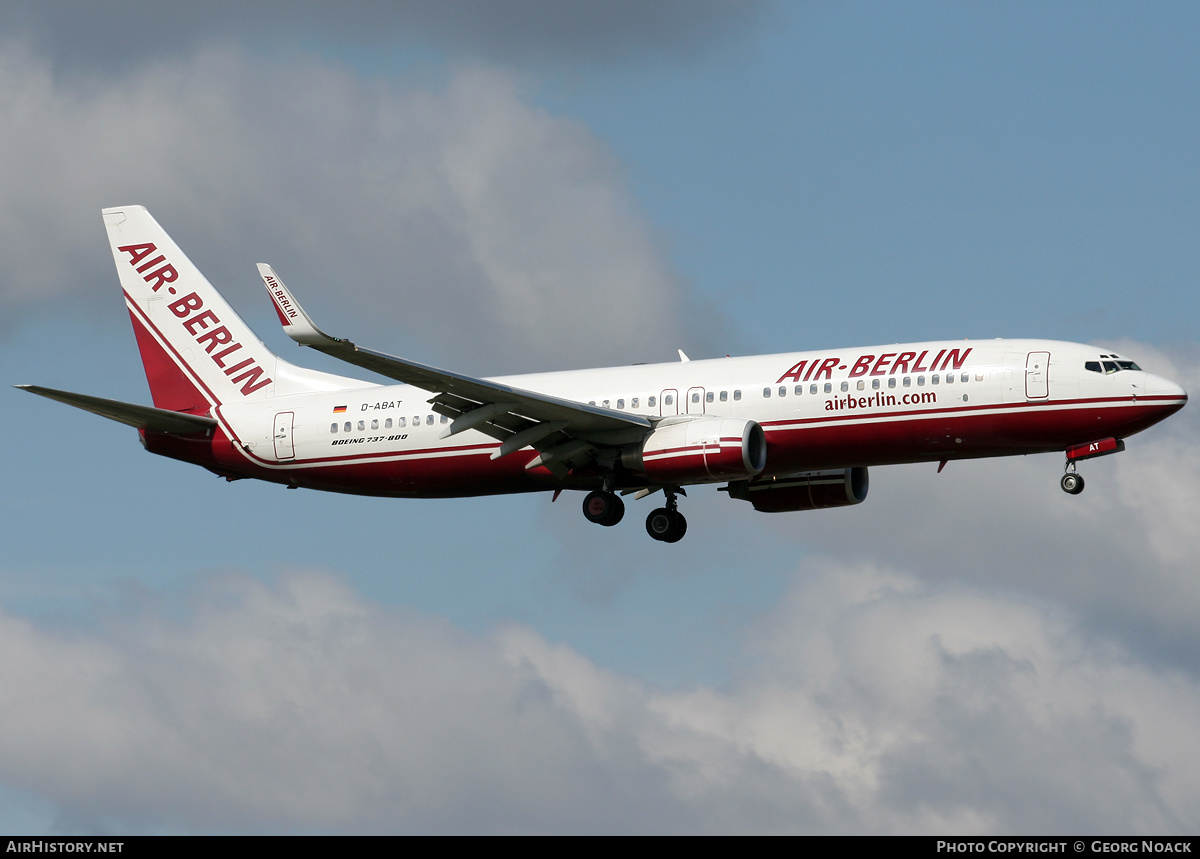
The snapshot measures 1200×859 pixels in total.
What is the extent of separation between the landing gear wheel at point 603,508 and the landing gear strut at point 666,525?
1.61m

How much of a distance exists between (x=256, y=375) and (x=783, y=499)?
18191 millimetres

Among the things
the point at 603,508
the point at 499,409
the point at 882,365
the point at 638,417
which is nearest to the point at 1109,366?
the point at 882,365

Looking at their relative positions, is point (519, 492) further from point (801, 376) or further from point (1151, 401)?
point (1151, 401)

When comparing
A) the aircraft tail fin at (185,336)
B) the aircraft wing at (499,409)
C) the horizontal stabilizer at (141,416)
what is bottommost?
the aircraft wing at (499,409)

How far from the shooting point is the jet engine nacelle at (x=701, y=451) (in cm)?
5006

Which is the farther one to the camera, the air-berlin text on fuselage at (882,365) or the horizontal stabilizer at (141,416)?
the horizontal stabilizer at (141,416)

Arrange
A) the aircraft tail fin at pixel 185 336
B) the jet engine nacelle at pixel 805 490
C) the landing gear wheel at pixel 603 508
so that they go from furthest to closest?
the aircraft tail fin at pixel 185 336 → the jet engine nacelle at pixel 805 490 → the landing gear wheel at pixel 603 508

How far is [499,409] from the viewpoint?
50500mm

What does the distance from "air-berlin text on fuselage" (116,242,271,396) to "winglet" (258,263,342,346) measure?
41.3 feet

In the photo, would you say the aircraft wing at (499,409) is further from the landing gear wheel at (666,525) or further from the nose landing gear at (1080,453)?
the nose landing gear at (1080,453)

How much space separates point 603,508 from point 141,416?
50.5 ft

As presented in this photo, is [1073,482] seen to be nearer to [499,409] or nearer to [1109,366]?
[1109,366]

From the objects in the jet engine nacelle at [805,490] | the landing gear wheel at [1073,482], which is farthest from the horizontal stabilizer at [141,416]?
the landing gear wheel at [1073,482]
